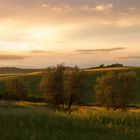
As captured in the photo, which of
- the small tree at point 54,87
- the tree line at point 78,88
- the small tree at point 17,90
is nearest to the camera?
the small tree at point 54,87

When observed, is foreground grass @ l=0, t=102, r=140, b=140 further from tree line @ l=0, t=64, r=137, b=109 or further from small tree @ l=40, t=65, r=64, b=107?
small tree @ l=40, t=65, r=64, b=107

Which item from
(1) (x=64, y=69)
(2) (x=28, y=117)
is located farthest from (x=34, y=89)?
(2) (x=28, y=117)

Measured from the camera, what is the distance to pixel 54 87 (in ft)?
271

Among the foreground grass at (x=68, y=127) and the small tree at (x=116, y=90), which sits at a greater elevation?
the foreground grass at (x=68, y=127)

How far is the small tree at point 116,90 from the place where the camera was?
Answer: 84225 millimetres

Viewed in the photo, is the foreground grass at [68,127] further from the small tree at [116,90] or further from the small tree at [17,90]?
the small tree at [17,90]

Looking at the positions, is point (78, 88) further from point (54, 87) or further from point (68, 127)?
point (68, 127)

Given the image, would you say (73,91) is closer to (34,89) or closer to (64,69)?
(64,69)

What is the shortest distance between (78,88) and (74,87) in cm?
102

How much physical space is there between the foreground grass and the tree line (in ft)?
225

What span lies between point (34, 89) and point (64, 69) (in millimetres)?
50937

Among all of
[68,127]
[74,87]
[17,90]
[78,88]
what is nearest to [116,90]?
[78,88]

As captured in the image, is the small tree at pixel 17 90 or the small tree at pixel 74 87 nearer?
the small tree at pixel 74 87

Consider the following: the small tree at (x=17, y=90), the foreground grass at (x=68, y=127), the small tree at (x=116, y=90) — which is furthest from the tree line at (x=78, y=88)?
the foreground grass at (x=68, y=127)
